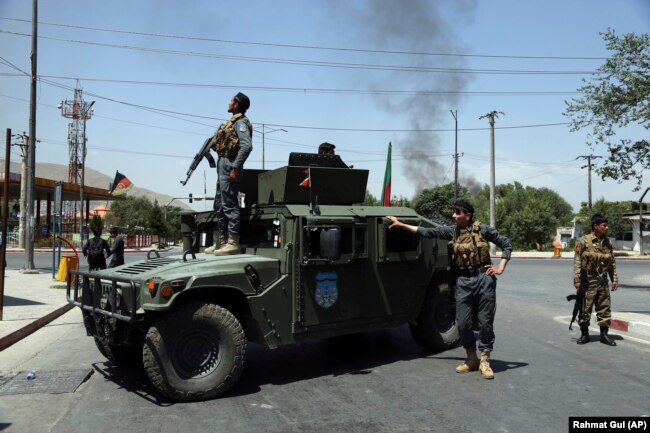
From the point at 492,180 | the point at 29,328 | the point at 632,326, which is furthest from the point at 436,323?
the point at 492,180

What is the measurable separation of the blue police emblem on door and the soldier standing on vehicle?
99 centimetres

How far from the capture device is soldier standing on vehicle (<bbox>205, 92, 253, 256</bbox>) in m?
5.89

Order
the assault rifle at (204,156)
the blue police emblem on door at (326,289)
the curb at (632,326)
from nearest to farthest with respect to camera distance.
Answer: the blue police emblem on door at (326,289) < the assault rifle at (204,156) < the curb at (632,326)

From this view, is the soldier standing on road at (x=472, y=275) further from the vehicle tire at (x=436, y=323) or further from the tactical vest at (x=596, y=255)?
the tactical vest at (x=596, y=255)

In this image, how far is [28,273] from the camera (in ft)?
58.7

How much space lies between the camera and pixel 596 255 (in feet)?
25.0

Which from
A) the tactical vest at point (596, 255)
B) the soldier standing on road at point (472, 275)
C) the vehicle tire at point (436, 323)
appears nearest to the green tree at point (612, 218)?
the tactical vest at point (596, 255)

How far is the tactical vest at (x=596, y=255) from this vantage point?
299 inches

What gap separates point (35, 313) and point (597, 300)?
9159mm

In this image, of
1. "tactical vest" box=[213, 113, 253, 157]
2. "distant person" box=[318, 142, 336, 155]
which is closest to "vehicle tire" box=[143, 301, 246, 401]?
"tactical vest" box=[213, 113, 253, 157]

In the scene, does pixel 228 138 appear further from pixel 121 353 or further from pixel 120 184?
pixel 120 184

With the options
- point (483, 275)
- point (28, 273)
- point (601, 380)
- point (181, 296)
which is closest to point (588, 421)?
point (601, 380)

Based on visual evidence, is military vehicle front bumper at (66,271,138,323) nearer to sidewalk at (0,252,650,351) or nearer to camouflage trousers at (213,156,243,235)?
camouflage trousers at (213,156,243,235)

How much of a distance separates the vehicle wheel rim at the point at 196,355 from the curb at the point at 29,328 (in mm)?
3754
